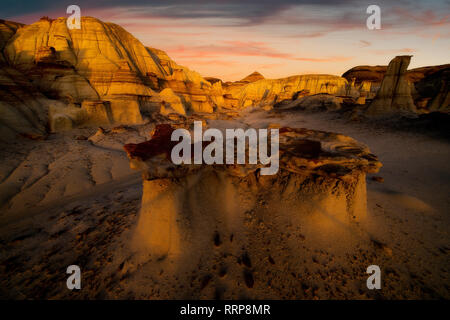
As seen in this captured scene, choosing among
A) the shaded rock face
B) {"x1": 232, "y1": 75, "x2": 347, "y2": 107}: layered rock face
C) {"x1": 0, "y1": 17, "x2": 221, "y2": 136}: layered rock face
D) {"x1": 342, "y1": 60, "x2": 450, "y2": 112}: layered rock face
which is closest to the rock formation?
the shaded rock face

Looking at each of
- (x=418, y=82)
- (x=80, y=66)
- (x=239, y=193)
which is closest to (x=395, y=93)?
(x=239, y=193)

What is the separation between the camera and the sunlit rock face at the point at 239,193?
2.75 metres

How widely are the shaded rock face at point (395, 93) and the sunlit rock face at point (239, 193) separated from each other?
55.1 ft

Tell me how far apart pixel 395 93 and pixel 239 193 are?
1907 centimetres

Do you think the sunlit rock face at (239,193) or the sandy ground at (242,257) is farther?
the sunlit rock face at (239,193)

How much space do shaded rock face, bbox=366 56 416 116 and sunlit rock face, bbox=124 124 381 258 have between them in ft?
55.1

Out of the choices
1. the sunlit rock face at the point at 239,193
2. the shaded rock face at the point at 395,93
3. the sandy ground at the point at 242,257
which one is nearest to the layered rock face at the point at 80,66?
the sandy ground at the point at 242,257

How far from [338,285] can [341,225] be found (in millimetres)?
977

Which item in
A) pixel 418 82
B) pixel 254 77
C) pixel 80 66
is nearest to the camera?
pixel 80 66

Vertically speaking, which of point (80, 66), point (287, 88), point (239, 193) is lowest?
point (239, 193)

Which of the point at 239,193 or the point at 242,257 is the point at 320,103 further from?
Result: the point at 242,257

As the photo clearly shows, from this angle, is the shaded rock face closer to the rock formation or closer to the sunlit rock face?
the rock formation

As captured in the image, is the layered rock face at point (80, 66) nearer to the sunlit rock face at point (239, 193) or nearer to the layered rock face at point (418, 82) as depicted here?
the sunlit rock face at point (239, 193)

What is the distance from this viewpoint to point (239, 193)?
11.2 ft
